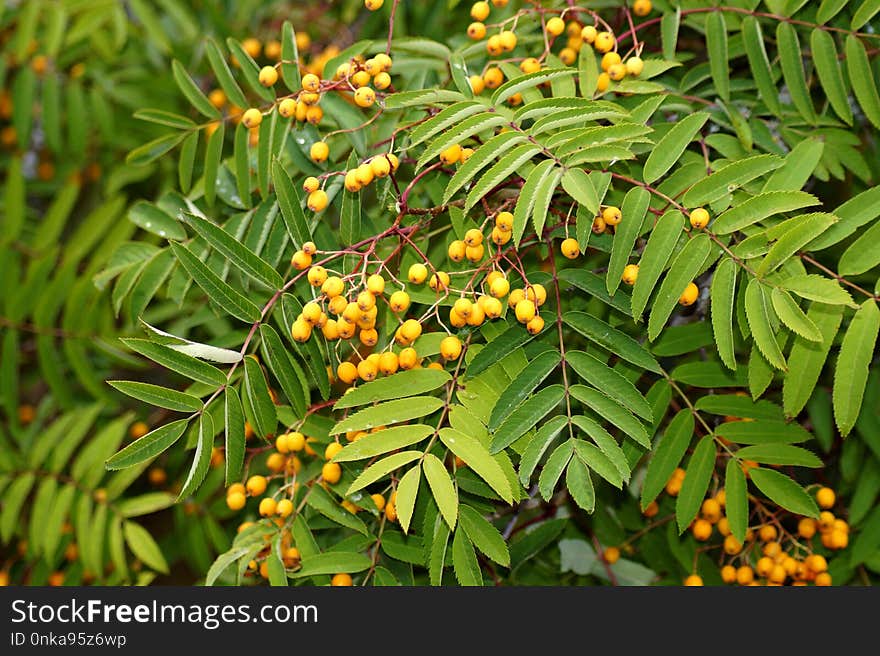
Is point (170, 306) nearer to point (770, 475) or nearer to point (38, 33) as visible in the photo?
point (38, 33)

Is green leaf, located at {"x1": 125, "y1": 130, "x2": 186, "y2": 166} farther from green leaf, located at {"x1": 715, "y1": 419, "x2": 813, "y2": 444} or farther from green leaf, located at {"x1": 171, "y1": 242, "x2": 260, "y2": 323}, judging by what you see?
green leaf, located at {"x1": 715, "y1": 419, "x2": 813, "y2": 444}

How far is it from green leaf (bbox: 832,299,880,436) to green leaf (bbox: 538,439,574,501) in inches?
17.0

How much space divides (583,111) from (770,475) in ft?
2.50

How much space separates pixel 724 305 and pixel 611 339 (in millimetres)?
200

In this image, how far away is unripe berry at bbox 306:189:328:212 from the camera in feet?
5.03

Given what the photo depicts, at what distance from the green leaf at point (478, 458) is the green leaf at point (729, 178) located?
545 mm

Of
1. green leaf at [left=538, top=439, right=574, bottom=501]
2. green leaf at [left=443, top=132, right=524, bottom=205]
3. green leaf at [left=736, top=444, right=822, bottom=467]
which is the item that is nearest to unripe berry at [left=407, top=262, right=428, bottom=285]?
green leaf at [left=443, top=132, right=524, bottom=205]

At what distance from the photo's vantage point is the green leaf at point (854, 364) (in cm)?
138

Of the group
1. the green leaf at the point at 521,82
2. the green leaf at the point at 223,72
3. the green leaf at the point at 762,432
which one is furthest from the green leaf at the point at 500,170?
the green leaf at the point at 223,72

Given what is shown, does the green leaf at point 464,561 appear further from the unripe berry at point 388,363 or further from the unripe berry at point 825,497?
the unripe berry at point 825,497

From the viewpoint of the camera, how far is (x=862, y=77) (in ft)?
5.56

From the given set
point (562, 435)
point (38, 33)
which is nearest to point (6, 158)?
point (38, 33)

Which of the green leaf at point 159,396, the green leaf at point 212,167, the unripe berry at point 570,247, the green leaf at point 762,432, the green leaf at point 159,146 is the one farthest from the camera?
the green leaf at point 159,146

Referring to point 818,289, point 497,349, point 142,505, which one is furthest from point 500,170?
point 142,505
